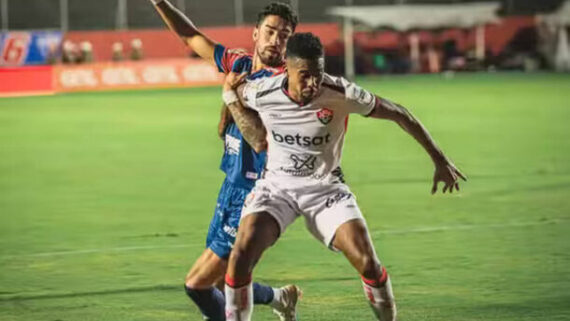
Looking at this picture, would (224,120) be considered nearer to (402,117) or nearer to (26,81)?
(402,117)

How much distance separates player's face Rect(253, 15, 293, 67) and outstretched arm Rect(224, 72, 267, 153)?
0.32 meters

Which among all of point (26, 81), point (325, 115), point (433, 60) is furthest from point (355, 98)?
point (433, 60)

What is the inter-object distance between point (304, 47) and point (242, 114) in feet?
1.93

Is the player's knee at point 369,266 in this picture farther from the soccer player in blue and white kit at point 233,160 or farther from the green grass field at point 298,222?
the green grass field at point 298,222

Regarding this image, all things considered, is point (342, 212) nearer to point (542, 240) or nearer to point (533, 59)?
point (542, 240)

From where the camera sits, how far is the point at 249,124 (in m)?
6.86

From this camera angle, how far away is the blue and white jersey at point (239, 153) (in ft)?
23.7

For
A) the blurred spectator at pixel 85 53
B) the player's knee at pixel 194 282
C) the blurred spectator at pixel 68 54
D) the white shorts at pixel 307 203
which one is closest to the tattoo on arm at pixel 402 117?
the white shorts at pixel 307 203

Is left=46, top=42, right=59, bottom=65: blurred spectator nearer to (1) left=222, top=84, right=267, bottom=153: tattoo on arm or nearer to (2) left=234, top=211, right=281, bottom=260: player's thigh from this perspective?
(1) left=222, top=84, right=267, bottom=153: tattoo on arm

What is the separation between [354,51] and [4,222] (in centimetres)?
3493

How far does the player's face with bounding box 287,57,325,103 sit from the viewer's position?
21.5ft

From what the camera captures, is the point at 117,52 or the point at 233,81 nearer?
the point at 233,81

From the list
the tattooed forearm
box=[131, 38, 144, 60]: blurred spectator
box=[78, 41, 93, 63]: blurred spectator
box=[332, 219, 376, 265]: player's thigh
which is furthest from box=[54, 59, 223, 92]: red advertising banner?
box=[332, 219, 376, 265]: player's thigh

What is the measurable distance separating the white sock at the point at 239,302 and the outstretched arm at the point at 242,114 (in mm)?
873
